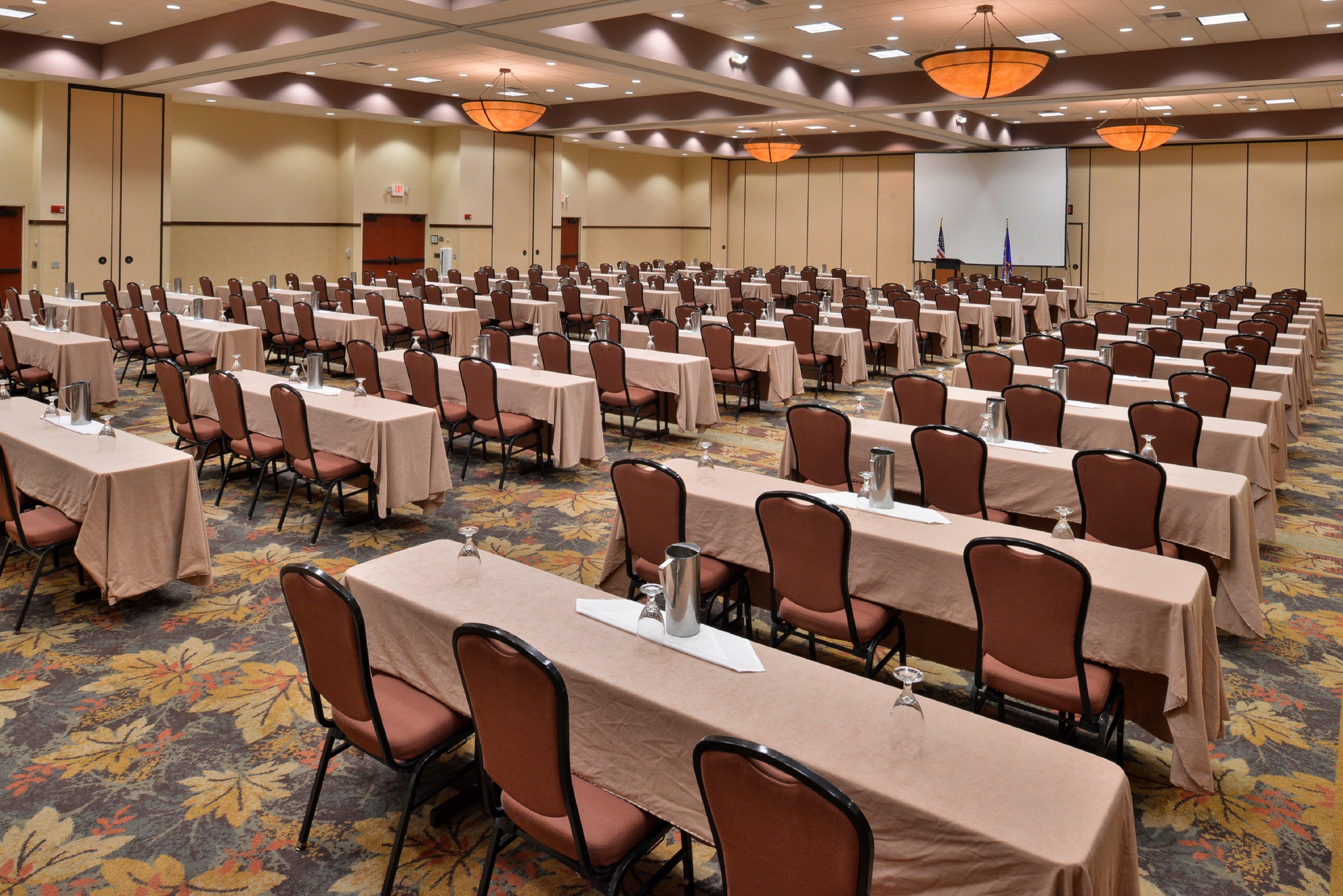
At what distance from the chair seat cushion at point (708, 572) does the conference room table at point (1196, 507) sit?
1532 millimetres

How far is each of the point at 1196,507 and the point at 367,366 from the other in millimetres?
6108

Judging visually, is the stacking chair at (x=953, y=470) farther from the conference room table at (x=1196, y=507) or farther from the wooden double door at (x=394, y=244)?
the wooden double door at (x=394, y=244)

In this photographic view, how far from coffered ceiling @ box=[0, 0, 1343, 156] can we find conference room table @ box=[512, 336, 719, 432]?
3297 mm

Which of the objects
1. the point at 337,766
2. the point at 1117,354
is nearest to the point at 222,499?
the point at 337,766

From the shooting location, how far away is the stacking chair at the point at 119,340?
11.6 meters

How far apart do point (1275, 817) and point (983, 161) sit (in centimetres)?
2345

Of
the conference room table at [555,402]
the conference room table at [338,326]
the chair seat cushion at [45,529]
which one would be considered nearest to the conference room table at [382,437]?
the conference room table at [555,402]

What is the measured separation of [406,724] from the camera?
3.14m

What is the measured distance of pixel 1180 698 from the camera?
343 centimetres

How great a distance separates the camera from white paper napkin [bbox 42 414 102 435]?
5.66 metres

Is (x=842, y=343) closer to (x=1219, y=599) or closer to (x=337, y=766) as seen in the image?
(x=1219, y=599)

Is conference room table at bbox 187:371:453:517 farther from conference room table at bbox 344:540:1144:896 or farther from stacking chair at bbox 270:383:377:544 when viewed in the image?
conference room table at bbox 344:540:1144:896

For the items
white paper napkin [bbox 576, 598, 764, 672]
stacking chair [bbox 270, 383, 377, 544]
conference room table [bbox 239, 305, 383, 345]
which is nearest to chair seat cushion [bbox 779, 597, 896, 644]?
white paper napkin [bbox 576, 598, 764, 672]

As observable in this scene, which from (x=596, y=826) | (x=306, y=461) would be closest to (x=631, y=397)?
(x=306, y=461)
